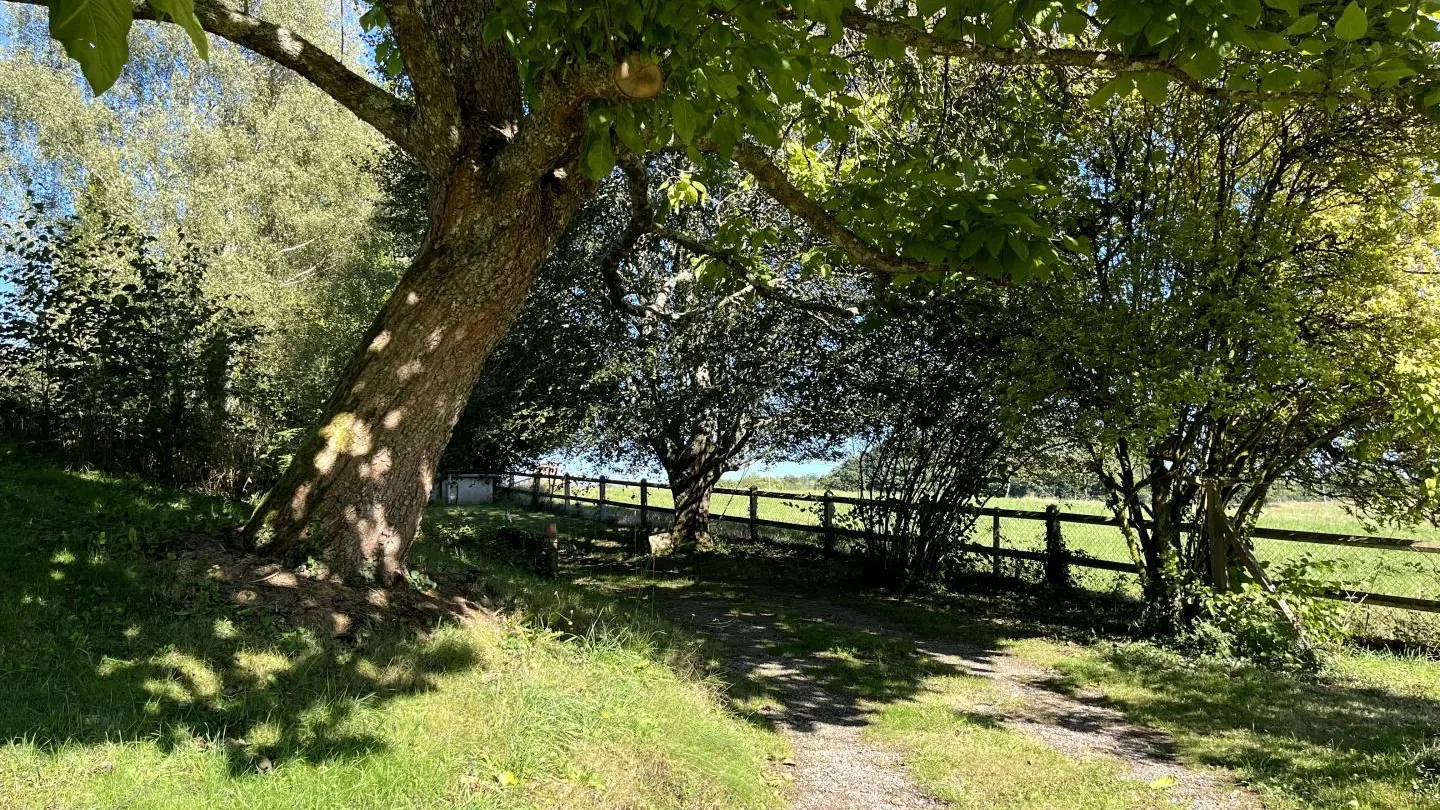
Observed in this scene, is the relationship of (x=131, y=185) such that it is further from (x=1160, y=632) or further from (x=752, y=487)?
(x=1160, y=632)

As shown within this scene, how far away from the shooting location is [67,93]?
71.5 feet

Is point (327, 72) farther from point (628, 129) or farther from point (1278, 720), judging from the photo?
point (1278, 720)

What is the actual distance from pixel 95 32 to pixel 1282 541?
10283 mm

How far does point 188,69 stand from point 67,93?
114 inches

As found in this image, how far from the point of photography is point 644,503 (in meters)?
18.5

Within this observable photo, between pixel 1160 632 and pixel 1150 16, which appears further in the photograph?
pixel 1160 632

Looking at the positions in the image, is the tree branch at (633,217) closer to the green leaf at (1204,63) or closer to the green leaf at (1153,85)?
the green leaf at (1153,85)

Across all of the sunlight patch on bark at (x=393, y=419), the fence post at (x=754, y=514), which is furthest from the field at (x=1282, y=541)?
the sunlight patch on bark at (x=393, y=419)

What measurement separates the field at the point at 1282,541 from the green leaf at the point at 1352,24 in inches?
250

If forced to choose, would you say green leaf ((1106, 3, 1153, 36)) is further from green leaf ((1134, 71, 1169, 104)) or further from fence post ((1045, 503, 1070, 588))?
fence post ((1045, 503, 1070, 588))

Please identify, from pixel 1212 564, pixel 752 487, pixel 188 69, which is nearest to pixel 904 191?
pixel 1212 564

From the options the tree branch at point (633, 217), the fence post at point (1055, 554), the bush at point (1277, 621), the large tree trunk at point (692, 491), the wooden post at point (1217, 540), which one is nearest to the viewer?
the tree branch at point (633, 217)

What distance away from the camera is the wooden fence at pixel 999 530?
8.06m

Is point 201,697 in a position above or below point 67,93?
below
